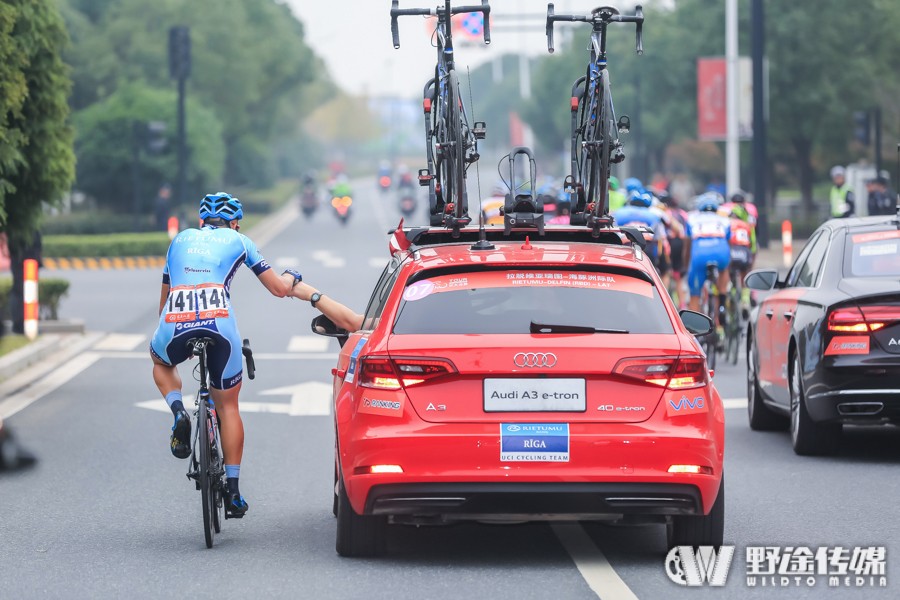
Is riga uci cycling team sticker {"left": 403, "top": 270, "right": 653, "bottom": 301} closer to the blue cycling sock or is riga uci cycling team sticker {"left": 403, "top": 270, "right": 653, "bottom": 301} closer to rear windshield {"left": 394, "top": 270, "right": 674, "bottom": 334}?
rear windshield {"left": 394, "top": 270, "right": 674, "bottom": 334}

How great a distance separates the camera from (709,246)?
63.9 ft

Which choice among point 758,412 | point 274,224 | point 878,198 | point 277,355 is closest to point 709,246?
point 277,355

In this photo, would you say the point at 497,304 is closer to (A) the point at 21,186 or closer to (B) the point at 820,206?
(A) the point at 21,186

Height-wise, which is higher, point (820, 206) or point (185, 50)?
point (185, 50)

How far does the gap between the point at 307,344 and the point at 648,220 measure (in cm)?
608

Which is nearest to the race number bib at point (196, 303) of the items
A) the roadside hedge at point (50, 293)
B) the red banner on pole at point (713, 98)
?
the roadside hedge at point (50, 293)

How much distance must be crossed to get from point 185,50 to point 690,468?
4631 cm

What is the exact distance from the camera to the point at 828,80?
56000 mm

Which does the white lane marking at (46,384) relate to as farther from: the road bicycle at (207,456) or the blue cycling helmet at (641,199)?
the blue cycling helmet at (641,199)

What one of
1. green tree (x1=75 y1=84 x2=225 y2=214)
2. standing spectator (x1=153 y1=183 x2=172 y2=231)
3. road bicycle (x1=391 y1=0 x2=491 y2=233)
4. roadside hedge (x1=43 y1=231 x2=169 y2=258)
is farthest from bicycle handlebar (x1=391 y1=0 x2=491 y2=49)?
green tree (x1=75 y1=84 x2=225 y2=214)

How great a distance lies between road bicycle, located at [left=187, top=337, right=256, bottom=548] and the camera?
8.96m

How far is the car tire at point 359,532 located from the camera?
856 centimetres

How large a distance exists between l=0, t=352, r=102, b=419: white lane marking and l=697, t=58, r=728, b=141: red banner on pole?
25832 mm

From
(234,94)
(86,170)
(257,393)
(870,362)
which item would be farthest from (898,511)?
(234,94)
